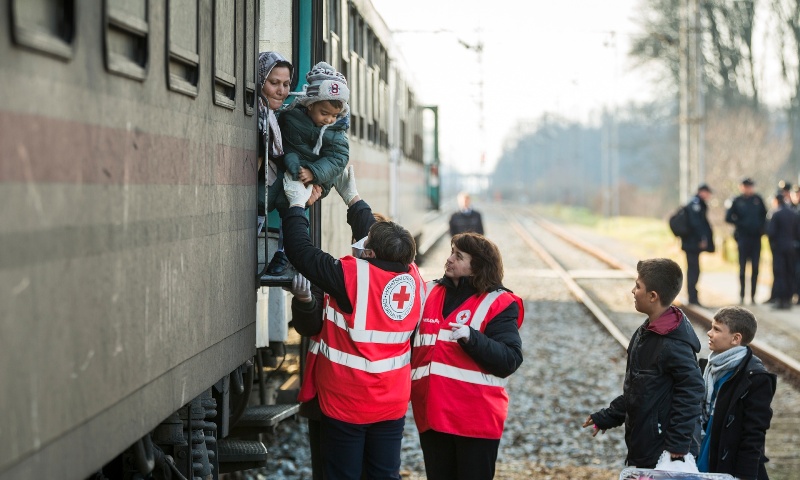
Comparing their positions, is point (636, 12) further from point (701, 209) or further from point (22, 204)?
point (22, 204)

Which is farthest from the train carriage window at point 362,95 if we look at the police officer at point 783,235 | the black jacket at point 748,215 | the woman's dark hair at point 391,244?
the black jacket at point 748,215

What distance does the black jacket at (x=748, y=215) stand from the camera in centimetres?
1738

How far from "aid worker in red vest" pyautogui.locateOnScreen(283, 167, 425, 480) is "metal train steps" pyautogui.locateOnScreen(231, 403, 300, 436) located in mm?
1230

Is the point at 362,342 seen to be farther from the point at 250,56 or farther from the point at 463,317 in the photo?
the point at 250,56

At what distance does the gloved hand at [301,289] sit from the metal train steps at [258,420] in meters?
1.55

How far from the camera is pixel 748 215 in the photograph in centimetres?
1745

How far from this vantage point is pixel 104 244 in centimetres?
329

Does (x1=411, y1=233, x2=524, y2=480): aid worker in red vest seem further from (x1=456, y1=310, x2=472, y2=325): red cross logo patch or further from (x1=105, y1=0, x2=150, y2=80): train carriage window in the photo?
(x1=105, y1=0, x2=150, y2=80): train carriage window

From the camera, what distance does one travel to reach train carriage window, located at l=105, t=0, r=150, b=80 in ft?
10.9

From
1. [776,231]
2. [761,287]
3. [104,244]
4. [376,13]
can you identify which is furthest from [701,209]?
[104,244]

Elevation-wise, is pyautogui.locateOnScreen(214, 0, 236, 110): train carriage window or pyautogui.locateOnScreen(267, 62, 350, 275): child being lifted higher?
pyautogui.locateOnScreen(214, 0, 236, 110): train carriage window

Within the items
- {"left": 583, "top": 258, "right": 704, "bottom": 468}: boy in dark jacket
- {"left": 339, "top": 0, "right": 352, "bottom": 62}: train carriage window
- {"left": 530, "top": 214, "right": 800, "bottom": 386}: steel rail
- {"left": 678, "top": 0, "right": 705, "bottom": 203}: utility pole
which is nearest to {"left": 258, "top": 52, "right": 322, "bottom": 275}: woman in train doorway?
{"left": 583, "top": 258, "right": 704, "bottom": 468}: boy in dark jacket

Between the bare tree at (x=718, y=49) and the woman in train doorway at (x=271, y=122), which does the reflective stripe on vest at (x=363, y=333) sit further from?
the bare tree at (x=718, y=49)

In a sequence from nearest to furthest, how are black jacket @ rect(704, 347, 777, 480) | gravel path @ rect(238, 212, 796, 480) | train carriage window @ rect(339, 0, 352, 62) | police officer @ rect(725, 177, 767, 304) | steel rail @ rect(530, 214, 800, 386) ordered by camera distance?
black jacket @ rect(704, 347, 777, 480) < train carriage window @ rect(339, 0, 352, 62) < gravel path @ rect(238, 212, 796, 480) < steel rail @ rect(530, 214, 800, 386) < police officer @ rect(725, 177, 767, 304)
